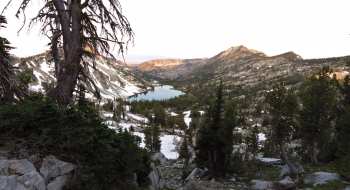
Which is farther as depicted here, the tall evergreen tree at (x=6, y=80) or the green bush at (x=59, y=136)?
the tall evergreen tree at (x=6, y=80)

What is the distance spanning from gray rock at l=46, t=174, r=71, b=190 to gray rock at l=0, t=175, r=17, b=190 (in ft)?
2.65

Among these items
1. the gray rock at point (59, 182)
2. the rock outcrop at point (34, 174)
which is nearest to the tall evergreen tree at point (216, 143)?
the gray rock at point (59, 182)

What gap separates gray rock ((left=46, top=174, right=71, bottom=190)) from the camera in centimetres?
514

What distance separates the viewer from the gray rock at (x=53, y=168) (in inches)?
200

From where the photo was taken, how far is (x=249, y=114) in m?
94.8

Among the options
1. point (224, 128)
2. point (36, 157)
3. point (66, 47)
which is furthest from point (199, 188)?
point (66, 47)

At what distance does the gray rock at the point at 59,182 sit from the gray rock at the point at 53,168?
11cm

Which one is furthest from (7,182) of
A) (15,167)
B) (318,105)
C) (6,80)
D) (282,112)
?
(318,105)

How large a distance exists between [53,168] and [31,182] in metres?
0.59

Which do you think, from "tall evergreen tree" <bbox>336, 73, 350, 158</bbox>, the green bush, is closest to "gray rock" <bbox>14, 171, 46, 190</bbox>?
the green bush

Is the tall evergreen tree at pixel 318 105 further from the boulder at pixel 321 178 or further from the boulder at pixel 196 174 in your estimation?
the boulder at pixel 196 174

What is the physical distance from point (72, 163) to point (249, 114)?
9754 centimetres

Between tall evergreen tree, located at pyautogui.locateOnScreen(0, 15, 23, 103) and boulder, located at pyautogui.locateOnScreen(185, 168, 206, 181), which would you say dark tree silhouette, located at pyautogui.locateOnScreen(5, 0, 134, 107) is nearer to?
tall evergreen tree, located at pyautogui.locateOnScreen(0, 15, 23, 103)

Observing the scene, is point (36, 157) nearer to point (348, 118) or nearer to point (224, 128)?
point (224, 128)
